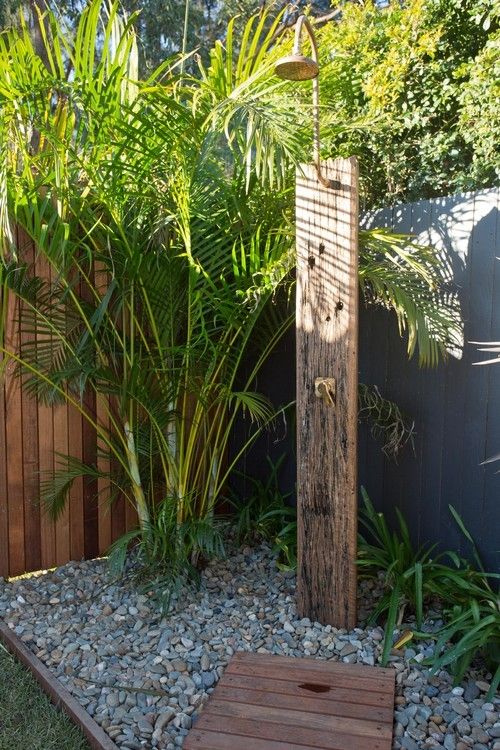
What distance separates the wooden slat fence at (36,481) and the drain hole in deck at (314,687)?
150cm

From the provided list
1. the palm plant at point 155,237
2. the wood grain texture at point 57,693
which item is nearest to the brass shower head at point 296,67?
the palm plant at point 155,237

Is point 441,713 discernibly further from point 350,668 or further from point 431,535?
point 431,535

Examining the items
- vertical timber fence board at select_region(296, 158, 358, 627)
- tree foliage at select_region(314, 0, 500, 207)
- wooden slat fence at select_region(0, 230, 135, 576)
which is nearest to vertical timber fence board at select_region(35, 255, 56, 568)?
wooden slat fence at select_region(0, 230, 135, 576)

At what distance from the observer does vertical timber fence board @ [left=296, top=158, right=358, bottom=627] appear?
260cm

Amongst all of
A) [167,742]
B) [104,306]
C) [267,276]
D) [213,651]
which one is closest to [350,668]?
[213,651]

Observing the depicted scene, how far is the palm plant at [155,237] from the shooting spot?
2.64m

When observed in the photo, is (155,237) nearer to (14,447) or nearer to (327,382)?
(327,382)

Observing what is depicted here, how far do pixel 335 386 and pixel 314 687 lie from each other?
107 cm

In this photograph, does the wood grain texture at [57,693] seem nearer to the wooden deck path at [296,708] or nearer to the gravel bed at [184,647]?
the gravel bed at [184,647]

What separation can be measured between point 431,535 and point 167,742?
1.46m

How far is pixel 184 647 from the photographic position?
105 inches

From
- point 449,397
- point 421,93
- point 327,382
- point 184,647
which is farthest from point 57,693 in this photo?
point 421,93

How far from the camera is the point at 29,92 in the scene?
262 cm

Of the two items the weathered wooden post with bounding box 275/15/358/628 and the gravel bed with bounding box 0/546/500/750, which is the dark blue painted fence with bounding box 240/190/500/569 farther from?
the gravel bed with bounding box 0/546/500/750
